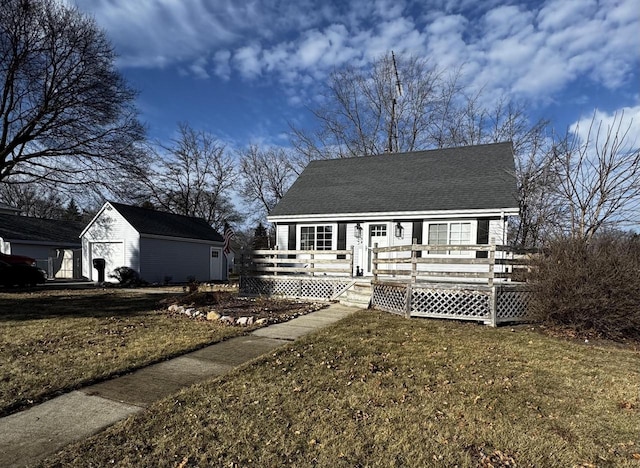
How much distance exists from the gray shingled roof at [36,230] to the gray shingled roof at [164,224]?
718 centimetres

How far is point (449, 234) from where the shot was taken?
42.2 ft

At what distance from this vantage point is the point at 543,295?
24.8 ft

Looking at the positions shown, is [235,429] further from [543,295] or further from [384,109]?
[384,109]

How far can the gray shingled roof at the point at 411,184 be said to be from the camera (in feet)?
42.3

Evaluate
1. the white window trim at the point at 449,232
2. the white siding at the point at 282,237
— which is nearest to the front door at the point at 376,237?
the white window trim at the point at 449,232

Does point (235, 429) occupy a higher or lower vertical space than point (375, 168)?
lower

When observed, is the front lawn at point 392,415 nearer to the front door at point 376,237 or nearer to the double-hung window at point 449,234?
the double-hung window at point 449,234

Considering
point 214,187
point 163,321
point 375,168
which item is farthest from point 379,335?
point 214,187

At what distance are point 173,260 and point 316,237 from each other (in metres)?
11.9

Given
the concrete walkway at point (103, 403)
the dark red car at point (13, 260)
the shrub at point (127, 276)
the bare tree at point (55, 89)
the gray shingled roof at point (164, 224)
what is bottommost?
the shrub at point (127, 276)

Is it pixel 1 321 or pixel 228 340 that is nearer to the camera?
pixel 228 340

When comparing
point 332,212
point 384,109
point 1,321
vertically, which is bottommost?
point 1,321

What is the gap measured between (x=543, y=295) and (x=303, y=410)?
6175 mm

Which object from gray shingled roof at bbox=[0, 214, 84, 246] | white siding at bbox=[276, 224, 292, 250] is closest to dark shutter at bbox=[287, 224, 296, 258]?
white siding at bbox=[276, 224, 292, 250]
